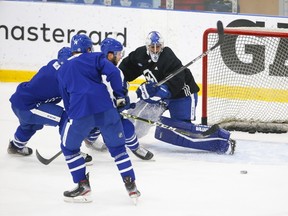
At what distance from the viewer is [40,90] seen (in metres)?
4.85

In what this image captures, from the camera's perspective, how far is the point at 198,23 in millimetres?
7555

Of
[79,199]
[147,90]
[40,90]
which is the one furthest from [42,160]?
[79,199]

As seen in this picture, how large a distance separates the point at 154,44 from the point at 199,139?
2.44 feet

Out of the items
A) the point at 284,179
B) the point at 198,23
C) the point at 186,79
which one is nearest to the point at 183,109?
the point at 186,79

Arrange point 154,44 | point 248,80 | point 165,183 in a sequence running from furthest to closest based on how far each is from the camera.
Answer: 1. point 248,80
2. point 154,44
3. point 165,183

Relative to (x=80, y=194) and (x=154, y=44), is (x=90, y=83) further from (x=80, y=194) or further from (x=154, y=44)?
(x=154, y=44)

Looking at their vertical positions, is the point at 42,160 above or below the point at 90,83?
below

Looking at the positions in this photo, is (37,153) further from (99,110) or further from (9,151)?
(99,110)

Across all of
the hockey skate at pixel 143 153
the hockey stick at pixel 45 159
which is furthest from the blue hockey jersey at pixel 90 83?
the hockey skate at pixel 143 153

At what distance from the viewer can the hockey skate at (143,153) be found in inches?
198

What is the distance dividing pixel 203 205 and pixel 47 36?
4.00 meters

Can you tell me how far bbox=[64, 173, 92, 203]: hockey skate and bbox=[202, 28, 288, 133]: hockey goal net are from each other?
222 centimetres

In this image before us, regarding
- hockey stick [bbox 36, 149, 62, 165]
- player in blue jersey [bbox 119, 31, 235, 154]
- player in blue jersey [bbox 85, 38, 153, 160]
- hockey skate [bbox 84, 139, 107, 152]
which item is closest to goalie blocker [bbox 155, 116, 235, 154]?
player in blue jersey [bbox 119, 31, 235, 154]

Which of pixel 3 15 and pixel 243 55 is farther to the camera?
pixel 3 15
